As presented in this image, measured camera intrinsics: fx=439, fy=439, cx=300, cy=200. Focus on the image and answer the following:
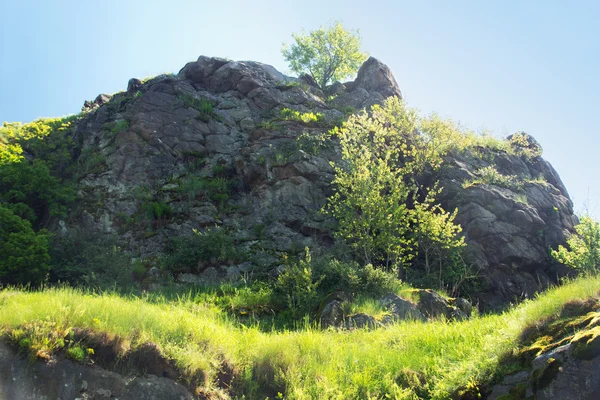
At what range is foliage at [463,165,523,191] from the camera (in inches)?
830

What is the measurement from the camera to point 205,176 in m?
21.9

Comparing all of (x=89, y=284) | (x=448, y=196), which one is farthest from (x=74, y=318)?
(x=448, y=196)

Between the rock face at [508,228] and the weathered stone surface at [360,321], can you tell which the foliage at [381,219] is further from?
the weathered stone surface at [360,321]

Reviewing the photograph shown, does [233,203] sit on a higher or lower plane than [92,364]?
higher

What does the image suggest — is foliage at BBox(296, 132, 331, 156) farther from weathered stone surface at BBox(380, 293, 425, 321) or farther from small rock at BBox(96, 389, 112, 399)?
small rock at BBox(96, 389, 112, 399)

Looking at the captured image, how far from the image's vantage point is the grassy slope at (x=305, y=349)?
5930 mm

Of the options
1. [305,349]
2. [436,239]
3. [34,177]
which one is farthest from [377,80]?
[305,349]

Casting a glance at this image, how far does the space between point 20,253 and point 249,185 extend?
33.6 ft

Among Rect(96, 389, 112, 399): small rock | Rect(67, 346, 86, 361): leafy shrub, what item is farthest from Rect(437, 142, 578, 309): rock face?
Rect(67, 346, 86, 361): leafy shrub

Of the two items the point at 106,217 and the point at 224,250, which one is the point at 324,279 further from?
the point at 106,217

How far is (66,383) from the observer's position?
17.7ft

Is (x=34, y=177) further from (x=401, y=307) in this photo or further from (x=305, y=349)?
(x=305, y=349)

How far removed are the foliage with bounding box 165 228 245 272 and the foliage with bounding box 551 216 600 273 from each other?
41.4ft

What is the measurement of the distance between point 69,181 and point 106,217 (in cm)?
401
